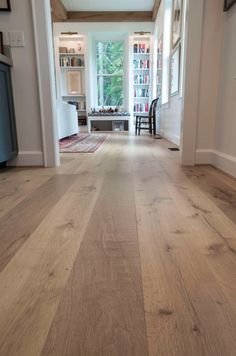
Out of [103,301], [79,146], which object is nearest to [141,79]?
[79,146]

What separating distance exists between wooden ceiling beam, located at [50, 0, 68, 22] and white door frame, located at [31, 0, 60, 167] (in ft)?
14.9

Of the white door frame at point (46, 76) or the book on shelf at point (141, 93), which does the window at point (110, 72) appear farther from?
the white door frame at point (46, 76)

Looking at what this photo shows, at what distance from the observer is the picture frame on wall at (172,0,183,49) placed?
3580 mm

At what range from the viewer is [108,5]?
6.27 metres

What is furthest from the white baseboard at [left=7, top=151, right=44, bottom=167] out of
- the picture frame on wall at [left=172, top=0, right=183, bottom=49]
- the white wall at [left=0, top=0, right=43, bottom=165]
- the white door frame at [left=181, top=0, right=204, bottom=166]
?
the picture frame on wall at [left=172, top=0, right=183, bottom=49]

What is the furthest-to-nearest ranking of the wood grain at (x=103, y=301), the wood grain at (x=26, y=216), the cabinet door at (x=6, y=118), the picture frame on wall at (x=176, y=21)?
the picture frame on wall at (x=176, y=21) < the cabinet door at (x=6, y=118) < the wood grain at (x=26, y=216) < the wood grain at (x=103, y=301)

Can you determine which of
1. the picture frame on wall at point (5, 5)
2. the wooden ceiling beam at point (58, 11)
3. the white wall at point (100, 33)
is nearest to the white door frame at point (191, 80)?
the picture frame on wall at point (5, 5)

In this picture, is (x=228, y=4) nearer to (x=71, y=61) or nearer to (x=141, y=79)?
(x=141, y=79)

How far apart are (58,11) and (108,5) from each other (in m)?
1.19

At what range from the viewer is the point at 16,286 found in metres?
0.69

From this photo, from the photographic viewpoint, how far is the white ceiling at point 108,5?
602 cm

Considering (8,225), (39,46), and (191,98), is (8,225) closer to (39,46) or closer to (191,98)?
(39,46)

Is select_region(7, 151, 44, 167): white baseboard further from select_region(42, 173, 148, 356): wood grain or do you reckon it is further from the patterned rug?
select_region(42, 173, 148, 356): wood grain

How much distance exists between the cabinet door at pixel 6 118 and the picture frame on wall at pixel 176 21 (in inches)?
99.2
